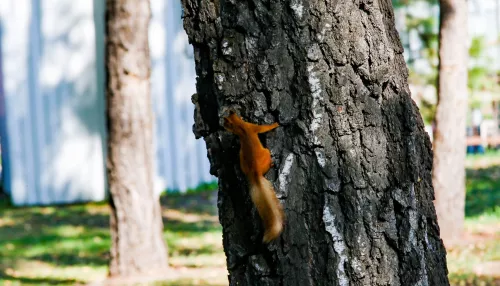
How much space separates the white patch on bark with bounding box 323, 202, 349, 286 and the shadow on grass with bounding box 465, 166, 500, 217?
8.11 metres

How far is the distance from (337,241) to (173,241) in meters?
7.40

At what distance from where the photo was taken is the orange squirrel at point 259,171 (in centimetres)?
222

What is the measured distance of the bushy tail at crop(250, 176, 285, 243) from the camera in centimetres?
222

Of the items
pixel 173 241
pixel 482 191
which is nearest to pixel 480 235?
pixel 173 241

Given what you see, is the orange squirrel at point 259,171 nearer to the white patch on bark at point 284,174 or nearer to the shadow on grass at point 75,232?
the white patch on bark at point 284,174

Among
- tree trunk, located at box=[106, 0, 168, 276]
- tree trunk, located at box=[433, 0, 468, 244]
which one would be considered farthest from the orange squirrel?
tree trunk, located at box=[433, 0, 468, 244]

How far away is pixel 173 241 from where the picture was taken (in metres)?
9.52

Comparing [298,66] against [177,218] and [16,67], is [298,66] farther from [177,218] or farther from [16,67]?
[16,67]

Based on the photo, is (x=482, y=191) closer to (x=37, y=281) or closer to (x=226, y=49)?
(x=37, y=281)

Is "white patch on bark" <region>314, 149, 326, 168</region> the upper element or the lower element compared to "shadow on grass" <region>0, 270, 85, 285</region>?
upper

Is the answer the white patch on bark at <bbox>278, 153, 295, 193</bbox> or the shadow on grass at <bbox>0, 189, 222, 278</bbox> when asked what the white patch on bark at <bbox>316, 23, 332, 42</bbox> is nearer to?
the white patch on bark at <bbox>278, 153, 295, 193</bbox>

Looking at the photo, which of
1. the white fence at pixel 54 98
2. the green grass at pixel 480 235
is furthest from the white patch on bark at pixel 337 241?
the white fence at pixel 54 98

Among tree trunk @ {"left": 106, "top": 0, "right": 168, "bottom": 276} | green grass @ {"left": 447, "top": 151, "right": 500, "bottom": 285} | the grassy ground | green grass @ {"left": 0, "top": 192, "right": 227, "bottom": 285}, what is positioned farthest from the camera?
green grass @ {"left": 0, "top": 192, "right": 227, "bottom": 285}

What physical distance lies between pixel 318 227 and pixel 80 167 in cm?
1155
